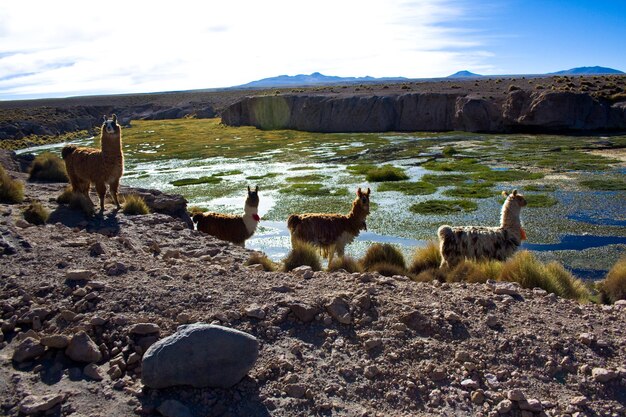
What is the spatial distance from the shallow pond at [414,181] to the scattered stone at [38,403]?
8681 millimetres

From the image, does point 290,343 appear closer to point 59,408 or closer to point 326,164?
point 59,408

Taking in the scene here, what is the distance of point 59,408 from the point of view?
14.7ft

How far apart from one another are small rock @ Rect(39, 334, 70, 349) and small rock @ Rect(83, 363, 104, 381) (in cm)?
39

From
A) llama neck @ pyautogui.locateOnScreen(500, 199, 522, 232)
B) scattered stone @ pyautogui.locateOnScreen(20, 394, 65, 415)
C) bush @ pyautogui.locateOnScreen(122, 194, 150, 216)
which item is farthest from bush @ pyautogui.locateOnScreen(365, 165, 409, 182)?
scattered stone @ pyautogui.locateOnScreen(20, 394, 65, 415)

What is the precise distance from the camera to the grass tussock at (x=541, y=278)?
26.0 feet

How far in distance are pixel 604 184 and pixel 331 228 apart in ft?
43.7

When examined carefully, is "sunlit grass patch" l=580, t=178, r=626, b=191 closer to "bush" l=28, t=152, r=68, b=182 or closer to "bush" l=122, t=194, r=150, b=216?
"bush" l=122, t=194, r=150, b=216

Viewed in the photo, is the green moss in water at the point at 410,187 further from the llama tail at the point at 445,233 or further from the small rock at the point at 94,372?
the small rock at the point at 94,372

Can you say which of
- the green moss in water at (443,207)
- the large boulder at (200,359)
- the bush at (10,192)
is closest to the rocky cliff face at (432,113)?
the green moss in water at (443,207)

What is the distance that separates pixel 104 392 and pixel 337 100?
51612 mm

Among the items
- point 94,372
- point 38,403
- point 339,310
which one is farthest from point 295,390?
point 38,403

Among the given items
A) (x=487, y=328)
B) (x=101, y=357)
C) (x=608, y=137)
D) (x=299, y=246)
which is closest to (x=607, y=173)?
(x=608, y=137)

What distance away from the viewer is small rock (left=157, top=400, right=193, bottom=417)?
4.48m

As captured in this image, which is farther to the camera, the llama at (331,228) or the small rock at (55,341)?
the llama at (331,228)
